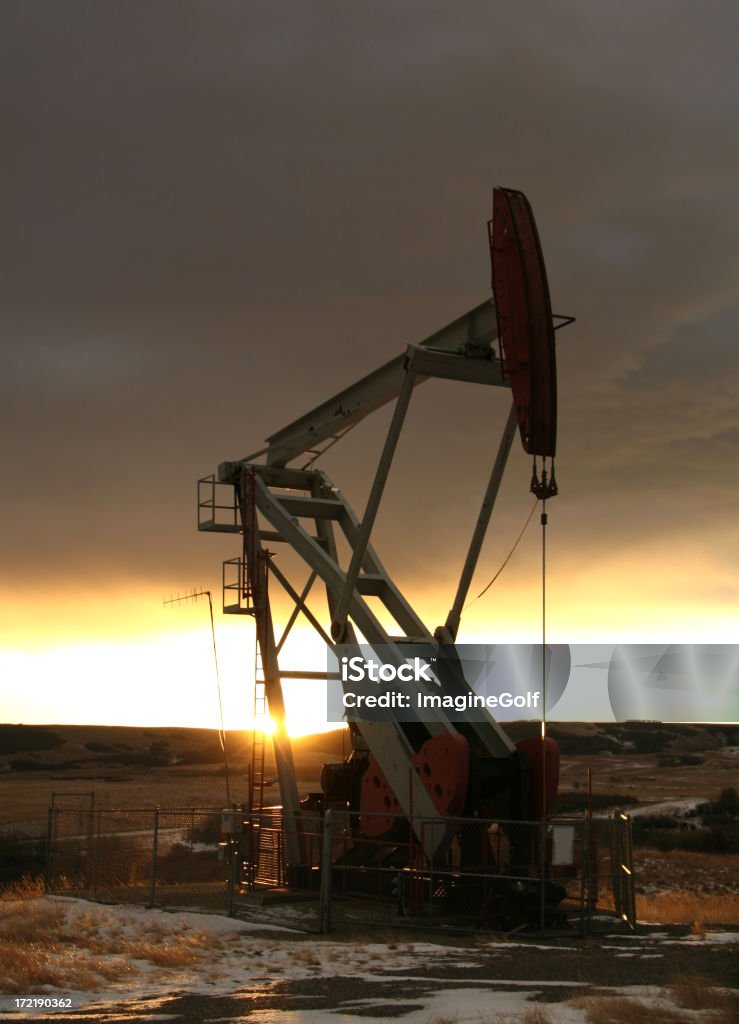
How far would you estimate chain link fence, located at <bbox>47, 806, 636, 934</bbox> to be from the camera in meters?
15.7

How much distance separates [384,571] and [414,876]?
576 centimetres

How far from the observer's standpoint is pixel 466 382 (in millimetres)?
18609

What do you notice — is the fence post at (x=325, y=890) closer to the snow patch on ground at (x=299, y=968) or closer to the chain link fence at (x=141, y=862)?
the snow patch on ground at (x=299, y=968)

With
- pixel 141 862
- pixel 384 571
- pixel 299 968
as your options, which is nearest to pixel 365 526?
pixel 384 571

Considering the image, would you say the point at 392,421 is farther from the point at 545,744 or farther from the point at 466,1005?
the point at 466,1005

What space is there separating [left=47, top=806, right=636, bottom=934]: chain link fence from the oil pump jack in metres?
0.25

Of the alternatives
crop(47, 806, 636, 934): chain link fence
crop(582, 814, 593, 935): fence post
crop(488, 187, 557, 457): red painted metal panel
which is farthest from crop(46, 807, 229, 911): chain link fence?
crop(488, 187, 557, 457): red painted metal panel

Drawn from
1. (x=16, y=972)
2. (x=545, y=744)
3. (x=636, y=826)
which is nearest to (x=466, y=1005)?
(x=16, y=972)

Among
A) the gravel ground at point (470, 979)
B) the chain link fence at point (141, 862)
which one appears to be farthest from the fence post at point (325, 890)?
the chain link fence at point (141, 862)

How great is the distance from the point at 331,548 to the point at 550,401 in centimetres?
782

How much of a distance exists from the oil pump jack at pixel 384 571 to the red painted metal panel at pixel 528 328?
0.5 inches

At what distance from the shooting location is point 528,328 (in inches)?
637

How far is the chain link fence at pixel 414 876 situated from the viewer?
1568cm

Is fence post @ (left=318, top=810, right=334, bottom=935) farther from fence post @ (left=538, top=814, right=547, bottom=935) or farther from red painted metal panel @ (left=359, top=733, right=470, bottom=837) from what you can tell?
fence post @ (left=538, top=814, right=547, bottom=935)
